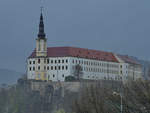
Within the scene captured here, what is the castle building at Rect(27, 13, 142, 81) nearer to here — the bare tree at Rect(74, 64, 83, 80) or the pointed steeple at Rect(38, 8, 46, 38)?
the pointed steeple at Rect(38, 8, 46, 38)

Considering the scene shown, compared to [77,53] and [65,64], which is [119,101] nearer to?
[65,64]

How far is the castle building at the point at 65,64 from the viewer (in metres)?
151

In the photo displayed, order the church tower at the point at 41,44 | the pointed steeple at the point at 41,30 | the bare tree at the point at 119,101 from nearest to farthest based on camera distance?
the bare tree at the point at 119,101 → the church tower at the point at 41,44 → the pointed steeple at the point at 41,30

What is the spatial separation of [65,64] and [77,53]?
247 inches

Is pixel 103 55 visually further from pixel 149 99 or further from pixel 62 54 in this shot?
pixel 149 99

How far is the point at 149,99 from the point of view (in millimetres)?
67562

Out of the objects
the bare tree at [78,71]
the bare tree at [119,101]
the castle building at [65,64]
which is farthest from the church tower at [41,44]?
the bare tree at [119,101]

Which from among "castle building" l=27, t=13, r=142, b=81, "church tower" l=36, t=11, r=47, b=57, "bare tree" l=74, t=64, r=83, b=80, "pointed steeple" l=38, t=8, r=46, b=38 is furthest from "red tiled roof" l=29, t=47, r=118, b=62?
"pointed steeple" l=38, t=8, r=46, b=38

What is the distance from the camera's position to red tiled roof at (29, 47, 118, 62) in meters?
154

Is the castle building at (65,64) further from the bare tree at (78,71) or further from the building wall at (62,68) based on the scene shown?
the bare tree at (78,71)

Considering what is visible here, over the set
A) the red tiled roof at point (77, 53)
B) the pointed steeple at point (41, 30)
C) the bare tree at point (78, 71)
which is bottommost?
the bare tree at point (78, 71)

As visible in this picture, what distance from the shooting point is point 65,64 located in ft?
496

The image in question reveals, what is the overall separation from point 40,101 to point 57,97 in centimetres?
379

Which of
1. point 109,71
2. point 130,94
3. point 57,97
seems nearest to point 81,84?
point 57,97
